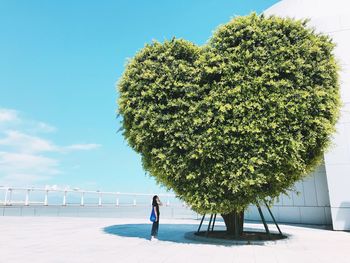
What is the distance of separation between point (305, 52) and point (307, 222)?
33.6 ft

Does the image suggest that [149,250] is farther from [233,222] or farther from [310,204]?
[310,204]

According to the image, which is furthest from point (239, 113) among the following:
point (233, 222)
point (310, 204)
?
point (310, 204)

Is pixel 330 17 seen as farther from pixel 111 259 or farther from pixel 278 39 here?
pixel 111 259

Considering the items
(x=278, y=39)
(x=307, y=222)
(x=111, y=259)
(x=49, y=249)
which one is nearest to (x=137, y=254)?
(x=111, y=259)

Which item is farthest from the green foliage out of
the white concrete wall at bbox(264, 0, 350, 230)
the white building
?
the white concrete wall at bbox(264, 0, 350, 230)

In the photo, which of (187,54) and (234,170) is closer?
(234,170)

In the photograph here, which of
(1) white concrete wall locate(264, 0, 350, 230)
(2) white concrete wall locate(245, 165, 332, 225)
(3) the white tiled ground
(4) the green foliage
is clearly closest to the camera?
(3) the white tiled ground

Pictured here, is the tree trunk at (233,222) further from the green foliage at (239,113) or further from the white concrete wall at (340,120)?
the white concrete wall at (340,120)

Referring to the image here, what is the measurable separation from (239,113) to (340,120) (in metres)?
7.49

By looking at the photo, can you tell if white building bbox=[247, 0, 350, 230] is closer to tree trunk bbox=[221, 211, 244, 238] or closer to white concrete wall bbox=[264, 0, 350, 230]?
white concrete wall bbox=[264, 0, 350, 230]

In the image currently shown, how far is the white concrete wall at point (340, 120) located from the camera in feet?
42.5

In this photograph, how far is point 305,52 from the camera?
29.4ft

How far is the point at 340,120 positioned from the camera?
1343 cm

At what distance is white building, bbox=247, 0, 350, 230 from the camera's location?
1302 cm
